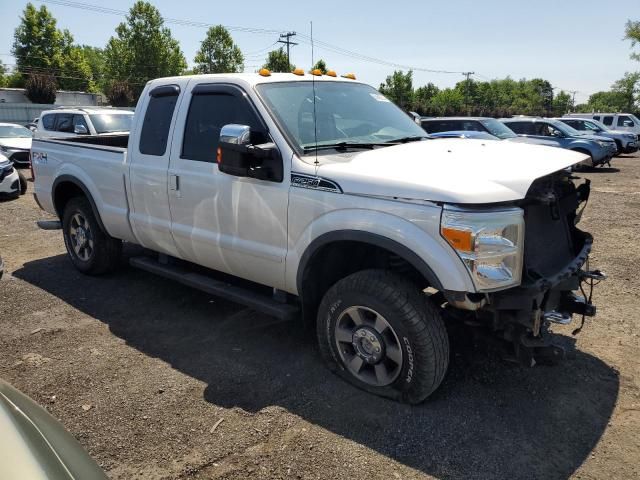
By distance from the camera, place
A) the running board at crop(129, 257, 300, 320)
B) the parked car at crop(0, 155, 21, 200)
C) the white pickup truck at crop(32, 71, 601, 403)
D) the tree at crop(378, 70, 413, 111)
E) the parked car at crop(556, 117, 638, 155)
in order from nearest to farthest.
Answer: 1. the white pickup truck at crop(32, 71, 601, 403)
2. the running board at crop(129, 257, 300, 320)
3. the parked car at crop(0, 155, 21, 200)
4. the parked car at crop(556, 117, 638, 155)
5. the tree at crop(378, 70, 413, 111)

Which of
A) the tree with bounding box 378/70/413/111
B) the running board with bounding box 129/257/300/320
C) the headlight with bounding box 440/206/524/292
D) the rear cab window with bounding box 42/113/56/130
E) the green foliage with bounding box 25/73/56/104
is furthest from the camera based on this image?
the tree with bounding box 378/70/413/111

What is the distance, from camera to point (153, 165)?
4.60 metres

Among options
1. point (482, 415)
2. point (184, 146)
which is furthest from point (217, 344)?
point (482, 415)

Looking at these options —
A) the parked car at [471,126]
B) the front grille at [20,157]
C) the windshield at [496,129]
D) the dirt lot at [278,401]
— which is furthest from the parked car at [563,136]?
the front grille at [20,157]

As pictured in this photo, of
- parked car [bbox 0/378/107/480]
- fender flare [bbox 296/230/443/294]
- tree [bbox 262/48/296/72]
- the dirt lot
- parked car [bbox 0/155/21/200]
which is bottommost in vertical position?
the dirt lot

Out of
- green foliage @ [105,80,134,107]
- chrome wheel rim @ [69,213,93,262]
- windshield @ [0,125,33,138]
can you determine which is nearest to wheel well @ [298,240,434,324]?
chrome wheel rim @ [69,213,93,262]

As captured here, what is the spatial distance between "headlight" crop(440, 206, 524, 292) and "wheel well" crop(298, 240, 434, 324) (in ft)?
1.99

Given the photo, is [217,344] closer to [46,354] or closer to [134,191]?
[46,354]

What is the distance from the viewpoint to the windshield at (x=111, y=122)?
41.1 ft

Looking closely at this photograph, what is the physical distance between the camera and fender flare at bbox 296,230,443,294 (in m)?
2.96

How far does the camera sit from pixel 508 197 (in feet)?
9.35

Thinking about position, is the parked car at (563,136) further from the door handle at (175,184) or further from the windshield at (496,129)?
the door handle at (175,184)

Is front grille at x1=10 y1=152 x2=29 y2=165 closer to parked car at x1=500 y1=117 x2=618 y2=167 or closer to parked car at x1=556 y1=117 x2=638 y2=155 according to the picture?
parked car at x1=500 y1=117 x2=618 y2=167

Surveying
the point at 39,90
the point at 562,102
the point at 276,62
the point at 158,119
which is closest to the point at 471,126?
the point at 158,119
